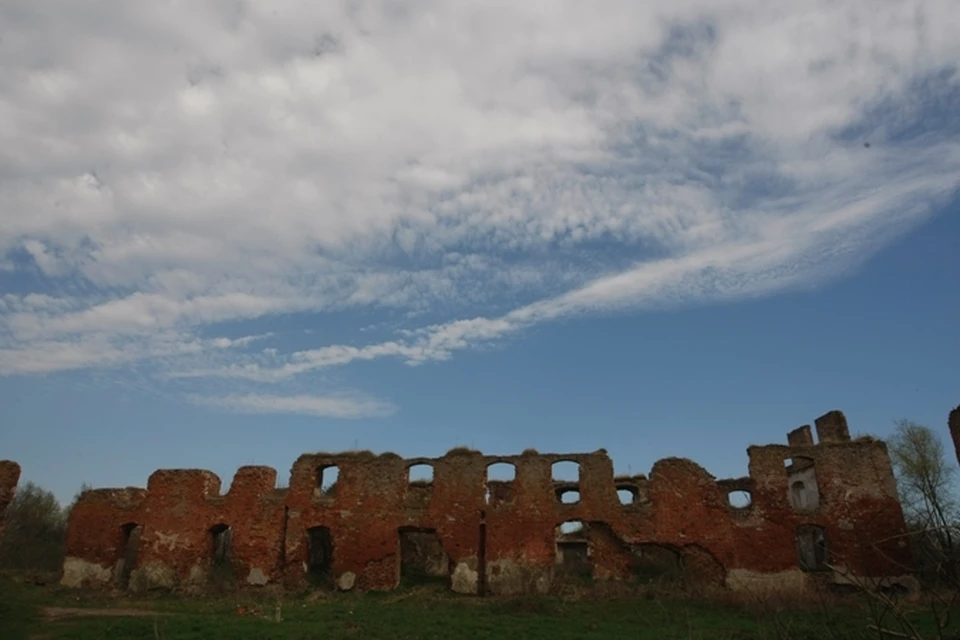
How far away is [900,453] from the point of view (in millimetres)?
32125

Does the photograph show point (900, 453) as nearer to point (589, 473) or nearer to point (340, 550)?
point (589, 473)

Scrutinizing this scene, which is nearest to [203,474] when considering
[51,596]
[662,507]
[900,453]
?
[51,596]

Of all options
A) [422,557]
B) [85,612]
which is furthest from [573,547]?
[85,612]

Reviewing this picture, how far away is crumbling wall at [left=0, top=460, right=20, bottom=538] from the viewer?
71.1ft

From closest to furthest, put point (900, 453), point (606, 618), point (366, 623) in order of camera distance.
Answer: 1. point (366, 623)
2. point (606, 618)
3. point (900, 453)

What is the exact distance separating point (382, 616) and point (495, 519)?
682 centimetres

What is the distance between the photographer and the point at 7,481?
21844 millimetres

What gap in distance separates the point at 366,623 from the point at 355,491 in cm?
848

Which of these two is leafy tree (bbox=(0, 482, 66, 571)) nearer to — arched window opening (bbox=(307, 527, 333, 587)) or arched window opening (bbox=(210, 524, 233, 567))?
arched window opening (bbox=(210, 524, 233, 567))

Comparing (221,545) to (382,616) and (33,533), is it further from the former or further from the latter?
(382,616)

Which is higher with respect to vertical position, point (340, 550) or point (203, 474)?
point (203, 474)

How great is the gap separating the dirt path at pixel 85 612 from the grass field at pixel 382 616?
3 cm

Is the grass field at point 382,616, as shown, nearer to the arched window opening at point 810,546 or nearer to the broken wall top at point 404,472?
the broken wall top at point 404,472

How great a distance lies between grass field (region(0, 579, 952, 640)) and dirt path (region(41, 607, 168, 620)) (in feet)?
0.10
